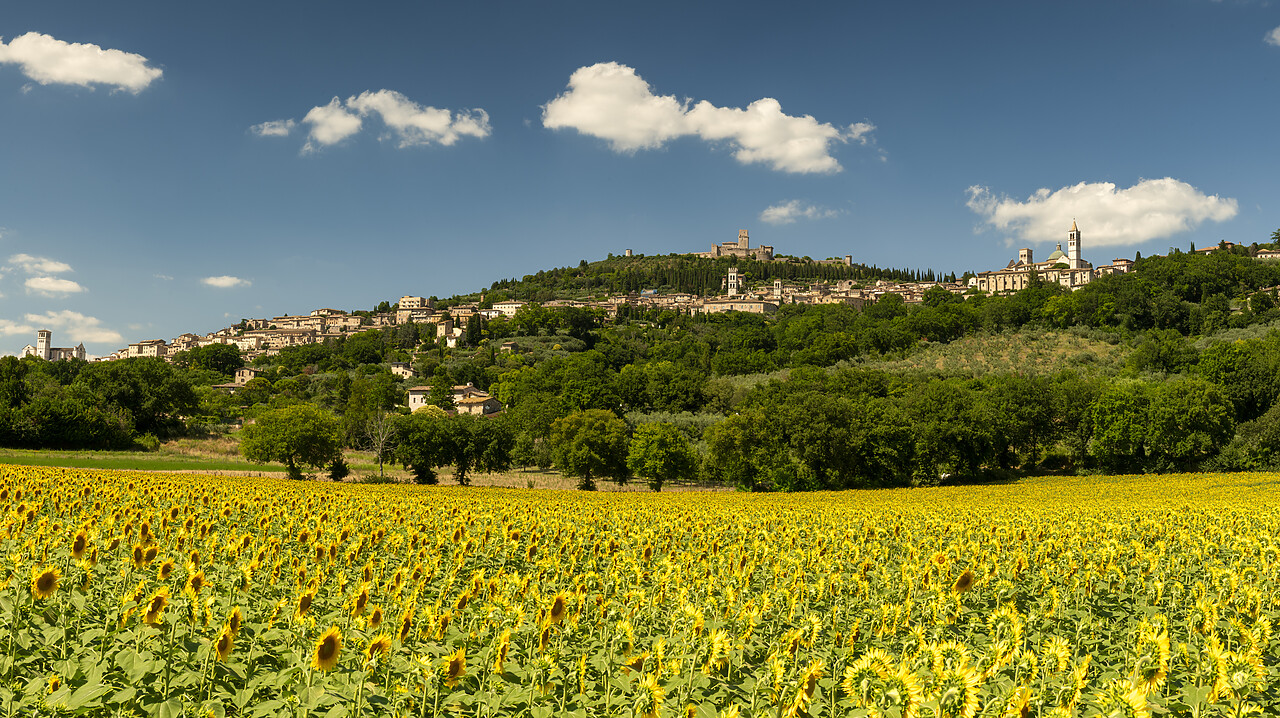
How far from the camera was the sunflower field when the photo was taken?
443 cm

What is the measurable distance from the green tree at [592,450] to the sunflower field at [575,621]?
43.2 meters

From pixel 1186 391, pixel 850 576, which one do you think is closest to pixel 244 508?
pixel 850 576

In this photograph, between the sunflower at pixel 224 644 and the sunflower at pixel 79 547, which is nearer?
the sunflower at pixel 224 644

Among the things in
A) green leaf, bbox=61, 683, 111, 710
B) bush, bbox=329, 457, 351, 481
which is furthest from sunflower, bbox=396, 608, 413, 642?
bush, bbox=329, 457, 351, 481

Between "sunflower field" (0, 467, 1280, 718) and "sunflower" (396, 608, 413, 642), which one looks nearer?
"sunflower field" (0, 467, 1280, 718)

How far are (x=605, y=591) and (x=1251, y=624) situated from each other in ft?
24.6

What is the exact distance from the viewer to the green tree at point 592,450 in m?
56.7

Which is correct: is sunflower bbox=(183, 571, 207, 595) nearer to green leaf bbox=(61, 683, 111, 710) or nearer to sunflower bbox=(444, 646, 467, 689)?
green leaf bbox=(61, 683, 111, 710)

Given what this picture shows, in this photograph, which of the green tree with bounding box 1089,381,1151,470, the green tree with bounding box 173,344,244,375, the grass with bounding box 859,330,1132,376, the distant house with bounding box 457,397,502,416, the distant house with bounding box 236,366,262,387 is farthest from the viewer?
the green tree with bounding box 173,344,244,375

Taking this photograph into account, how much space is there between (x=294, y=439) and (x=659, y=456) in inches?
1050

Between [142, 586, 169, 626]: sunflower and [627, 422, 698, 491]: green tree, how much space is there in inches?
2060

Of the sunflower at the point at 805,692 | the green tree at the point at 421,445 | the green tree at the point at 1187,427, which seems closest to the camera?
the sunflower at the point at 805,692

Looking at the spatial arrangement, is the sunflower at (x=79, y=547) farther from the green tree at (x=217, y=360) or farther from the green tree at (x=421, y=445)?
the green tree at (x=217, y=360)

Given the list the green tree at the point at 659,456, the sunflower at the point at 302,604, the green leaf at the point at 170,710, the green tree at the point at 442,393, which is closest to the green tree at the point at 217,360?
the green tree at the point at 442,393
